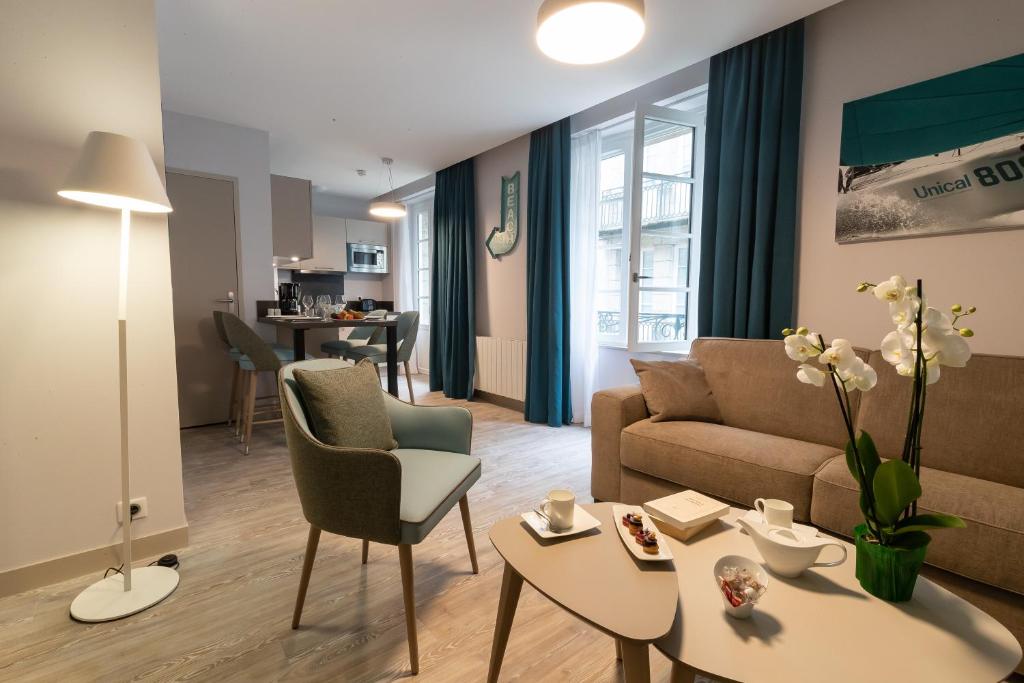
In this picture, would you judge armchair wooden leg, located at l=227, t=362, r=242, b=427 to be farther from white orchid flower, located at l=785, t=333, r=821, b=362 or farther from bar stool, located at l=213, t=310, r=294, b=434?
white orchid flower, located at l=785, t=333, r=821, b=362

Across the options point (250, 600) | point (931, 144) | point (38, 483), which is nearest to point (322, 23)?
point (38, 483)

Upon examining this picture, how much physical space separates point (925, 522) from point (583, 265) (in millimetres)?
3162

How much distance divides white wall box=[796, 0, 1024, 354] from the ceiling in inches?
11.3

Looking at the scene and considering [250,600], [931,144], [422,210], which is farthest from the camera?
[422,210]

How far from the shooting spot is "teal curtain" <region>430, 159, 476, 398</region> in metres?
4.89

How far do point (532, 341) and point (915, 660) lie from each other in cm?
334

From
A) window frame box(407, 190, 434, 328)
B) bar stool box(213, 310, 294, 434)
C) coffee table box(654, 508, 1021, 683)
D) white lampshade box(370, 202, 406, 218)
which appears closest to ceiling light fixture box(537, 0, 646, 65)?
coffee table box(654, 508, 1021, 683)

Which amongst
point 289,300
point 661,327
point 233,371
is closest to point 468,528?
point 661,327

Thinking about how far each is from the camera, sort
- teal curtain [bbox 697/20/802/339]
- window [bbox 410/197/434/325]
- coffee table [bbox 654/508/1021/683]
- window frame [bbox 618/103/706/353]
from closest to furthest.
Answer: coffee table [bbox 654/508/1021/683]
teal curtain [bbox 697/20/802/339]
window frame [bbox 618/103/706/353]
window [bbox 410/197/434/325]

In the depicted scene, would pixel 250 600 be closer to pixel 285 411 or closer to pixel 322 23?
pixel 285 411

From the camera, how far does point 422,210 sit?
6.45 m

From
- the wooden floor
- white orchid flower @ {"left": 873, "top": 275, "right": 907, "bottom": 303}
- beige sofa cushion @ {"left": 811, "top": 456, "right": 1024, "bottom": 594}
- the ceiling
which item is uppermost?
the ceiling

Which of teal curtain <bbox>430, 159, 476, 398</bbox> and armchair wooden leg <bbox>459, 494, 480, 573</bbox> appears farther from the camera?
teal curtain <bbox>430, 159, 476, 398</bbox>

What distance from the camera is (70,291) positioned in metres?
1.74
